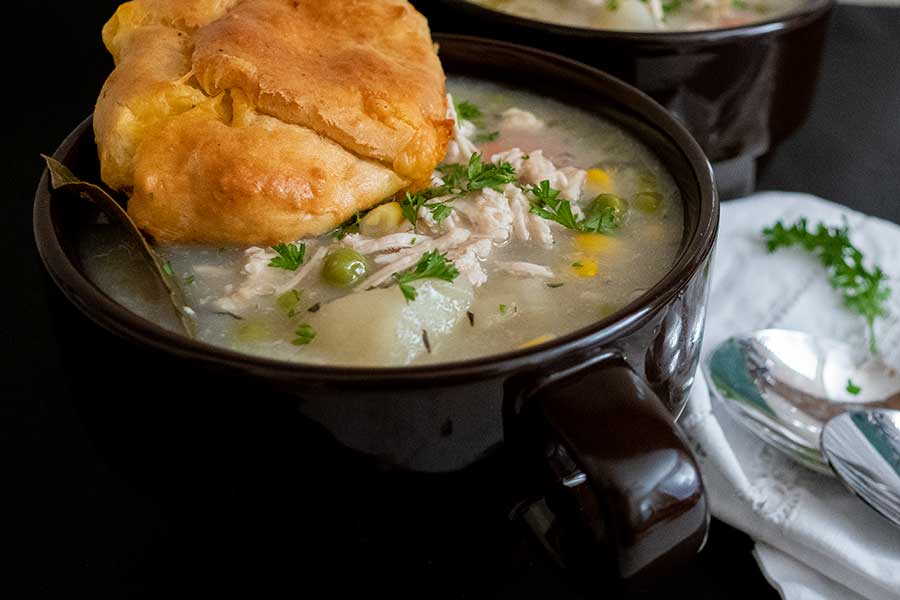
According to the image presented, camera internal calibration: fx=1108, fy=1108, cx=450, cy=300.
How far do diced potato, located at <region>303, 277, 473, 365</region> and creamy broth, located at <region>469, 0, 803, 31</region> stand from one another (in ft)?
4.04

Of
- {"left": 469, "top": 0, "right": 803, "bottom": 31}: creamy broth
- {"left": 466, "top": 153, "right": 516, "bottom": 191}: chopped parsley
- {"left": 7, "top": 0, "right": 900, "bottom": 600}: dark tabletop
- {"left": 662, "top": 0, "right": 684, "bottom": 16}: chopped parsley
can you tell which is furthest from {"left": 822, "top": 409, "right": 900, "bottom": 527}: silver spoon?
{"left": 662, "top": 0, "right": 684, "bottom": 16}: chopped parsley

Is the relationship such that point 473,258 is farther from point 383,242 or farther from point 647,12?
point 647,12

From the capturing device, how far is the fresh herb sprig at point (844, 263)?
2316 mm

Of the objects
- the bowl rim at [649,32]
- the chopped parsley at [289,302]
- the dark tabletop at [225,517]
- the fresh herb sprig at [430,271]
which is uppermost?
the fresh herb sprig at [430,271]

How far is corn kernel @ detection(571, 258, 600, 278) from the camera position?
158 cm

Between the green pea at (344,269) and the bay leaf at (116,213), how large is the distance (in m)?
0.20

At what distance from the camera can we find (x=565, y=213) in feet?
5.46

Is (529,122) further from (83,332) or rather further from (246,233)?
(83,332)

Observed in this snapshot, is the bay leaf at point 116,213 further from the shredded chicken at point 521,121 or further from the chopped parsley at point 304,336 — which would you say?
the shredded chicken at point 521,121

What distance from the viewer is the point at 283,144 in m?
1.54

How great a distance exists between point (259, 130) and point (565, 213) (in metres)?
0.47

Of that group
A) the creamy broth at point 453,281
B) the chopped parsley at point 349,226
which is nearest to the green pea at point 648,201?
the creamy broth at point 453,281

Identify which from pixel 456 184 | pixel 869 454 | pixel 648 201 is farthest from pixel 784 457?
pixel 456 184

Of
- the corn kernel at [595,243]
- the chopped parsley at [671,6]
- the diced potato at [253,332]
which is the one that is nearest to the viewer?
the diced potato at [253,332]
